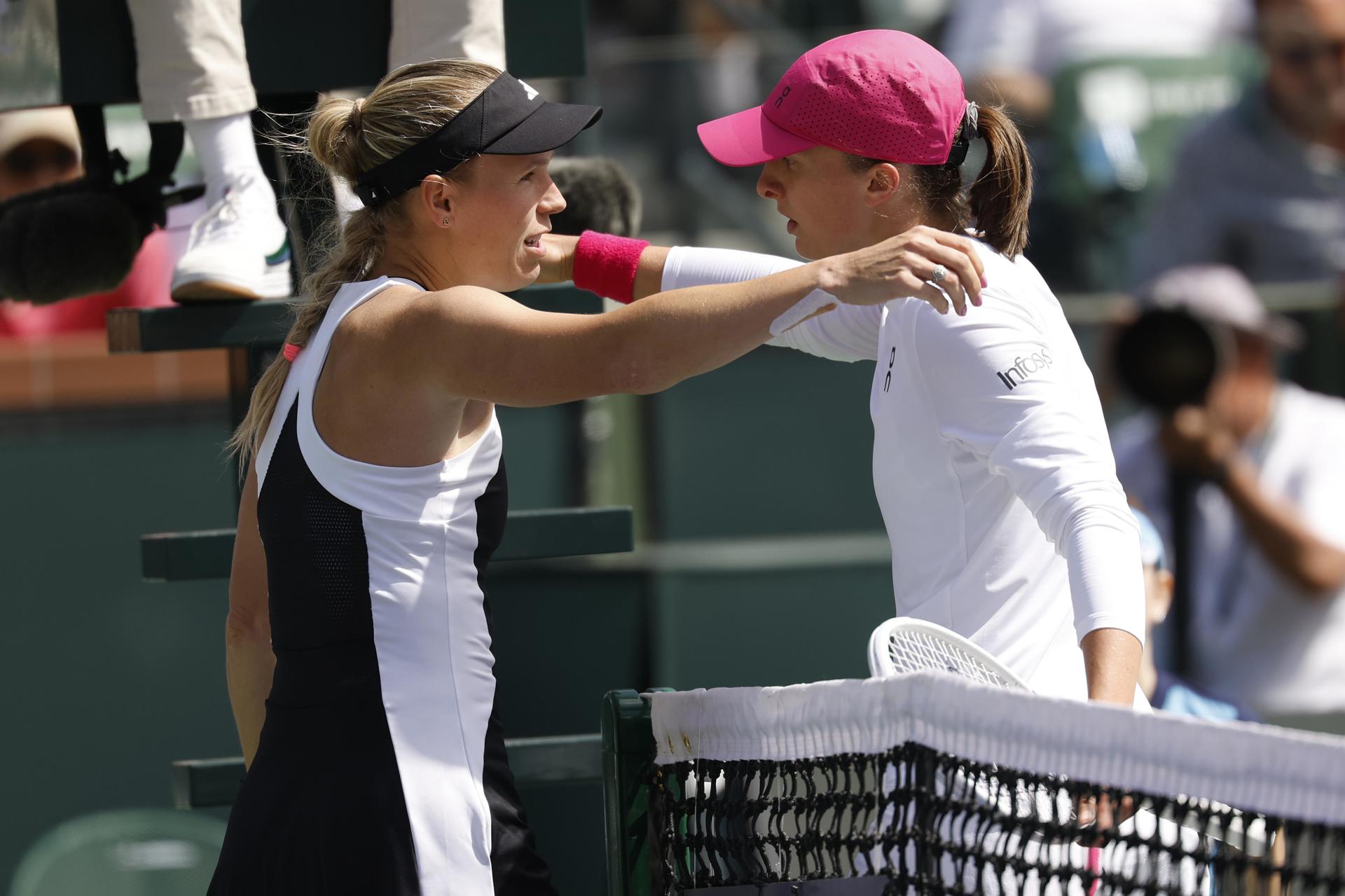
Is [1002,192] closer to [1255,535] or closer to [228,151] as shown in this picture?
Result: [228,151]

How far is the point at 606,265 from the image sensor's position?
2.43m

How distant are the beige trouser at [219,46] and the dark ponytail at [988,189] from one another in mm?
885

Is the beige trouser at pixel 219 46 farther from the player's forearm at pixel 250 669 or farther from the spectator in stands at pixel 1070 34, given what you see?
the spectator in stands at pixel 1070 34

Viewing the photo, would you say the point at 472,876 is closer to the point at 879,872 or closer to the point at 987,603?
the point at 879,872

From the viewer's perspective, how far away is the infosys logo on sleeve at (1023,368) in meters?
1.92

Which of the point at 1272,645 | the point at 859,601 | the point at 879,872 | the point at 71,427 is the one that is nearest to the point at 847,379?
the point at 859,601

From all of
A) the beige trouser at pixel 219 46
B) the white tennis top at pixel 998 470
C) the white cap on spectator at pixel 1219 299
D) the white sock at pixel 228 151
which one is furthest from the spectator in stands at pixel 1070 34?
the white tennis top at pixel 998 470

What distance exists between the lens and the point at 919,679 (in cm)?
162

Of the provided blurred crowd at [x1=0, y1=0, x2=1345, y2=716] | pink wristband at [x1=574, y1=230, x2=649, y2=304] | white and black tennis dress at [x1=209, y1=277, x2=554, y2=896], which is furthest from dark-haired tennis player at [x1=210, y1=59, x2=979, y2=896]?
blurred crowd at [x1=0, y1=0, x2=1345, y2=716]

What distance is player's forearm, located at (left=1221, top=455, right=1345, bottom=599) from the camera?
487 centimetres

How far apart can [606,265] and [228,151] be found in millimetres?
745

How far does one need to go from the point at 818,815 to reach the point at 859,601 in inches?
136

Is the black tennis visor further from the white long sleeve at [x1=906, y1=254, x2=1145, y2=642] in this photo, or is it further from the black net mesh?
the black net mesh

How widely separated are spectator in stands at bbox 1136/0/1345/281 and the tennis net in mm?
3663
